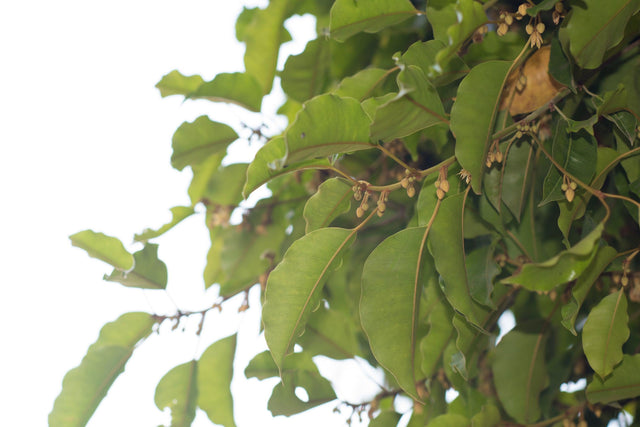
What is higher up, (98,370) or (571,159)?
(571,159)

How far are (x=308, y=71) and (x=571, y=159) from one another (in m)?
0.42

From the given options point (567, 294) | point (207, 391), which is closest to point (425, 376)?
point (567, 294)

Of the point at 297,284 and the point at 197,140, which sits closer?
the point at 297,284

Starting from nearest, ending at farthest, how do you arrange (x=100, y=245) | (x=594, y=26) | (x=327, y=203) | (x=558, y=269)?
(x=558, y=269) → (x=594, y=26) → (x=327, y=203) → (x=100, y=245)

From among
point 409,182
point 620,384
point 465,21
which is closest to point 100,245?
point 409,182

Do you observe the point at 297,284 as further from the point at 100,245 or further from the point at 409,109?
the point at 100,245

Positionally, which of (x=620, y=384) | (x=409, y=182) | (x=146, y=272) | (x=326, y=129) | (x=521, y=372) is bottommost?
(x=521, y=372)

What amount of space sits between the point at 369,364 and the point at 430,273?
0.87 ft

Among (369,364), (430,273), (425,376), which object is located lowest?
(369,364)

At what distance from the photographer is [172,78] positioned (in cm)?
79

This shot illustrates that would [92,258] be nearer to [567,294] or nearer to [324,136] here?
[324,136]

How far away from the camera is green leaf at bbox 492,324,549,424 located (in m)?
0.77

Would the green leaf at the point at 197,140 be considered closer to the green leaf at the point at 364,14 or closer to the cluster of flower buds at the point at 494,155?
the green leaf at the point at 364,14

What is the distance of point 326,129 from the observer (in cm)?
48
